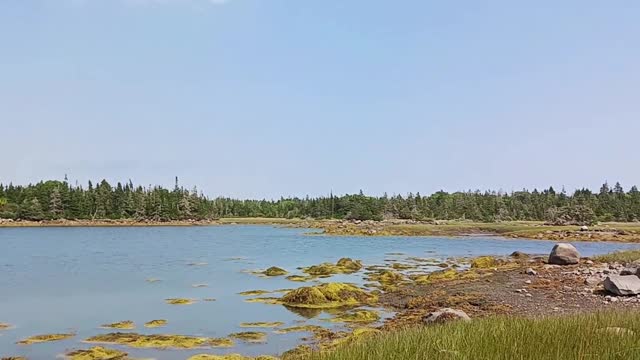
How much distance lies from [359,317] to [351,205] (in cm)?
14805

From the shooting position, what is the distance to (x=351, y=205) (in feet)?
555

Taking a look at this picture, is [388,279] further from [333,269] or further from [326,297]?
[326,297]

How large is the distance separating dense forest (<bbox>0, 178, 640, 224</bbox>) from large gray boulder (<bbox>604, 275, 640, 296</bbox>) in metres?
103

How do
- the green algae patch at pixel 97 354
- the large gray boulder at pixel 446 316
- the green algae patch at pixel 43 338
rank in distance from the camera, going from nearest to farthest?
1. the green algae patch at pixel 97 354
2. the large gray boulder at pixel 446 316
3. the green algae patch at pixel 43 338

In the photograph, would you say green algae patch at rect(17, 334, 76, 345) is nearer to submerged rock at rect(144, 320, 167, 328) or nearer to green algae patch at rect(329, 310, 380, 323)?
submerged rock at rect(144, 320, 167, 328)

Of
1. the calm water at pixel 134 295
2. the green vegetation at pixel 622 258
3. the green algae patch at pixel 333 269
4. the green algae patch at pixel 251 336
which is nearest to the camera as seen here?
the green algae patch at pixel 251 336

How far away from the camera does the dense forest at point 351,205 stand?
5241 inches

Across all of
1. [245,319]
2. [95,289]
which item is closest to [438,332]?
[245,319]

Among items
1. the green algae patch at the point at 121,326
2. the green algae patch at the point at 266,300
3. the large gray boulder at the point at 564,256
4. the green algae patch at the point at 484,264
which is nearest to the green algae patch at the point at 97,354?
the green algae patch at the point at 121,326

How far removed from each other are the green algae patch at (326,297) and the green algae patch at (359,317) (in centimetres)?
227

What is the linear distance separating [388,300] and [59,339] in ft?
47.1

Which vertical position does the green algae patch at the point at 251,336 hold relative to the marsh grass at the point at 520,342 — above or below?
below

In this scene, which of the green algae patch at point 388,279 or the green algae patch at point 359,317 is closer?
the green algae patch at point 359,317

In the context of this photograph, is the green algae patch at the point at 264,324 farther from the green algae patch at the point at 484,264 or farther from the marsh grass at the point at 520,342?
the green algae patch at the point at 484,264
